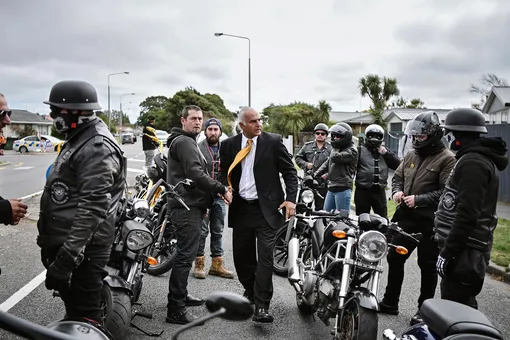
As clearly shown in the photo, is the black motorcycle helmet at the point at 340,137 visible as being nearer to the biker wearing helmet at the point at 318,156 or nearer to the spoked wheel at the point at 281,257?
the biker wearing helmet at the point at 318,156

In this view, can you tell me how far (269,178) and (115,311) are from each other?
1972 mm

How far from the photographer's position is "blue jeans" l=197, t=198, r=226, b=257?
21.4 feet

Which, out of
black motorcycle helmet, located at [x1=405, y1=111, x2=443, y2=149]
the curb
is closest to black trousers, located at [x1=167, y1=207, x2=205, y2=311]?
black motorcycle helmet, located at [x1=405, y1=111, x2=443, y2=149]

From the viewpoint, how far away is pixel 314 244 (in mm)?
4805

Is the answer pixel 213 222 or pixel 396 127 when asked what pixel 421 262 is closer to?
pixel 213 222

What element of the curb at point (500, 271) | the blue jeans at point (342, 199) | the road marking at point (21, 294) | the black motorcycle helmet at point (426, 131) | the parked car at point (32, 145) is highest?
the black motorcycle helmet at point (426, 131)

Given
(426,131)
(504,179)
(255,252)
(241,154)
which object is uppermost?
(426,131)

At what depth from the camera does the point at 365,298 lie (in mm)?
3777

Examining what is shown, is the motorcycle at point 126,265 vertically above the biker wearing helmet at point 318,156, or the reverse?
the biker wearing helmet at point 318,156

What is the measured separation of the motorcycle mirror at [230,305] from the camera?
66.7 inches

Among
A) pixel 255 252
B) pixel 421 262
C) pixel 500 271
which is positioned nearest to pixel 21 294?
pixel 255 252

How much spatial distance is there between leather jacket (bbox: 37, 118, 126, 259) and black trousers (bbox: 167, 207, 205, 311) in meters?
1.58

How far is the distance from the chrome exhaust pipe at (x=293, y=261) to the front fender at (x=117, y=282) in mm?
1441

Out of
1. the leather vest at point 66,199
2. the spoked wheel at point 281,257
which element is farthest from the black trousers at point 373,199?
the leather vest at point 66,199
